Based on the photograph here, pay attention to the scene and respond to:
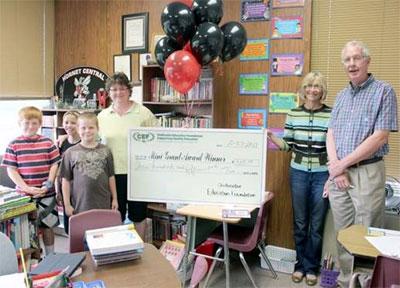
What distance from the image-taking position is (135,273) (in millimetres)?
1663

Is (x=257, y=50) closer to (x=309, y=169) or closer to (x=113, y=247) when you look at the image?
(x=309, y=169)

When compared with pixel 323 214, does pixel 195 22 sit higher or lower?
higher

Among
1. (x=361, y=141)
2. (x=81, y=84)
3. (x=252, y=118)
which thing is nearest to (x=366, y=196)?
(x=361, y=141)

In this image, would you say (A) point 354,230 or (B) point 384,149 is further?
(B) point 384,149

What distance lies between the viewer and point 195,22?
2.79 metres

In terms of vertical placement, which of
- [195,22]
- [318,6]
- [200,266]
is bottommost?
[200,266]

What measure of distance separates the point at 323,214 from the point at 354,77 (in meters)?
1.22

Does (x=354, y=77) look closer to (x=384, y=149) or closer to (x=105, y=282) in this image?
(x=384, y=149)

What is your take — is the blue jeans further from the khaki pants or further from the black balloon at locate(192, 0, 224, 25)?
the black balloon at locate(192, 0, 224, 25)

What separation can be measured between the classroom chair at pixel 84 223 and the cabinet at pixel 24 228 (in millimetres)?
907

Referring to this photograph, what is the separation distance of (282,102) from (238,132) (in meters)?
1.53

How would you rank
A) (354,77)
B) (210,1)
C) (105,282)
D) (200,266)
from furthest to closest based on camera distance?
(210,1)
(354,77)
(200,266)
(105,282)

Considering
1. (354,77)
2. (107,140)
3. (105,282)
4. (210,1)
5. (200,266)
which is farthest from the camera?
(107,140)

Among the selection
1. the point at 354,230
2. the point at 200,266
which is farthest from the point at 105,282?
the point at 354,230
